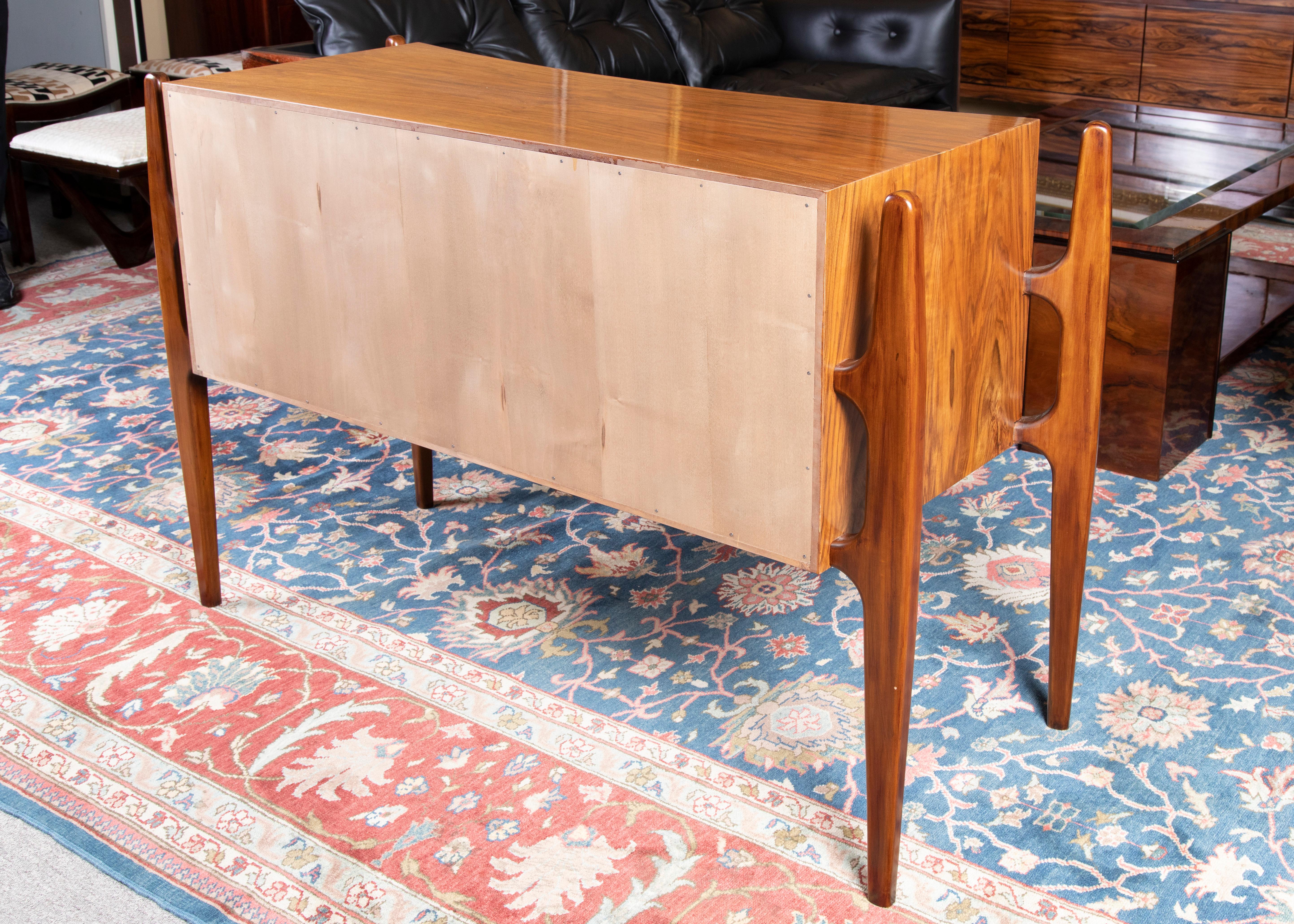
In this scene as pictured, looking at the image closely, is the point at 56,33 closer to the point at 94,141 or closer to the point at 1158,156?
the point at 94,141

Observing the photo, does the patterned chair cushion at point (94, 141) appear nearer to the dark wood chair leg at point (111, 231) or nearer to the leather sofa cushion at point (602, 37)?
the dark wood chair leg at point (111, 231)

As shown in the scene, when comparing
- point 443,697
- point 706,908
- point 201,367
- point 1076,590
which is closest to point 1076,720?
point 1076,590

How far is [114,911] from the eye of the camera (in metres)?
1.28

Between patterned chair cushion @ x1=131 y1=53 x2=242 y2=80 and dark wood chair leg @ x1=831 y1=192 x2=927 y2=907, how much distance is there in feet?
11.0

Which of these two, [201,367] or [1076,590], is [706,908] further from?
[201,367]

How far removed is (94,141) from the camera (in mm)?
3320

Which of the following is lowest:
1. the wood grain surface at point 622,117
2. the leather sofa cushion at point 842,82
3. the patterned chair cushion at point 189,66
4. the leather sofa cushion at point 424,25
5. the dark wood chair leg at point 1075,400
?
the dark wood chair leg at point 1075,400

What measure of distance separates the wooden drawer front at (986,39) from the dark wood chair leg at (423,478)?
3702 millimetres

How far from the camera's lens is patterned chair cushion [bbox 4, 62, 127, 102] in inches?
146

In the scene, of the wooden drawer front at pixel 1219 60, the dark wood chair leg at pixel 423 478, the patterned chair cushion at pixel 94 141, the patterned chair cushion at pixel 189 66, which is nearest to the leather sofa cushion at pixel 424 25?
the patterned chair cushion at pixel 94 141

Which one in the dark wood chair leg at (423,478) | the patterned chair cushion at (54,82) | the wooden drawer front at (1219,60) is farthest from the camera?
the wooden drawer front at (1219,60)

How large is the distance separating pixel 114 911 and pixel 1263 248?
3585 millimetres

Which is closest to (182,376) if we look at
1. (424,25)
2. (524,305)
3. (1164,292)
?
(524,305)

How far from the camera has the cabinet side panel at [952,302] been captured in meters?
1.06
